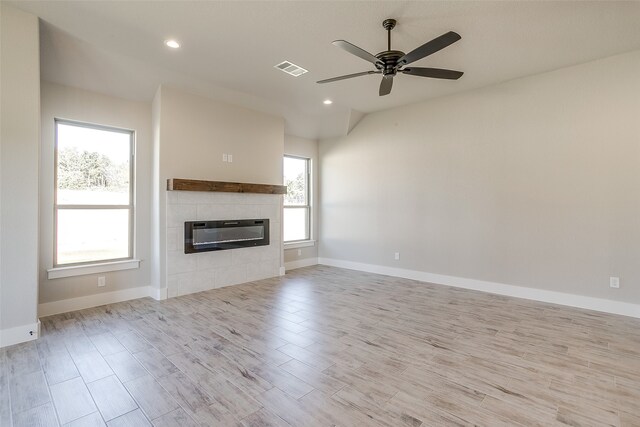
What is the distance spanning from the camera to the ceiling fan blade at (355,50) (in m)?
2.47

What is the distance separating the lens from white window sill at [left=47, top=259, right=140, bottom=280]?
3646 mm

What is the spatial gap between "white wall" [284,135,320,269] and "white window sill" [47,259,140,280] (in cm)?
273

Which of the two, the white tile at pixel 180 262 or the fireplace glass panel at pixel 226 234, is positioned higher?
the fireplace glass panel at pixel 226 234

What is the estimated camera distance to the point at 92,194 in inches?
160

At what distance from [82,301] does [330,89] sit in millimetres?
4394

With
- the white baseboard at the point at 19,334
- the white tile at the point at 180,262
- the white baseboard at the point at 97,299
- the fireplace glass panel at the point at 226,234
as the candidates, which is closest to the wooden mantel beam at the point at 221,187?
the fireplace glass panel at the point at 226,234

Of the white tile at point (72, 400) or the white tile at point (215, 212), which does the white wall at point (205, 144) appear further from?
the white tile at point (72, 400)

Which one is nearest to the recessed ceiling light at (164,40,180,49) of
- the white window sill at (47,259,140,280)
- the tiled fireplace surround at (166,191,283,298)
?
the tiled fireplace surround at (166,191,283,298)

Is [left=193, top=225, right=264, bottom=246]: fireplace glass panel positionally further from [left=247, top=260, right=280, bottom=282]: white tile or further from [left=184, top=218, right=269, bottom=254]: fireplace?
[left=247, top=260, right=280, bottom=282]: white tile

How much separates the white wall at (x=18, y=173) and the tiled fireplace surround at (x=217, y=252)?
4.92 ft

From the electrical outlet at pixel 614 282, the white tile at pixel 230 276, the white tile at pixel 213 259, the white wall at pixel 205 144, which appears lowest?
the white tile at pixel 230 276

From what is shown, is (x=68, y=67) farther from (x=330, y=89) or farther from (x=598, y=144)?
(x=598, y=144)

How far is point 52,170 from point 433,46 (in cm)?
438

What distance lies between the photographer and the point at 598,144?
3.75 m
